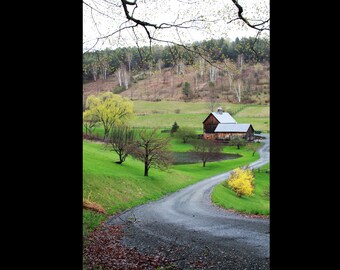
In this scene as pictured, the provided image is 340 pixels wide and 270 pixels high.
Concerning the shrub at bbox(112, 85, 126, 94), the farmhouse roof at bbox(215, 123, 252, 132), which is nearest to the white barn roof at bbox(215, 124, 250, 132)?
the farmhouse roof at bbox(215, 123, 252, 132)

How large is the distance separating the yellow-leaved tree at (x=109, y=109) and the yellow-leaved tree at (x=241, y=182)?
149 inches

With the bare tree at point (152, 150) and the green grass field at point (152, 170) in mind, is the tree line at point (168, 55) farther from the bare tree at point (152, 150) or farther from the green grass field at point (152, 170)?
the bare tree at point (152, 150)

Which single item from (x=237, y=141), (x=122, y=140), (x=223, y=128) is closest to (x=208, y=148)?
(x=223, y=128)

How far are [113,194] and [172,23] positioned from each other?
616cm

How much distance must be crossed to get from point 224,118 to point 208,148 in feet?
3.57

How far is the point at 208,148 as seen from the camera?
10.9 metres

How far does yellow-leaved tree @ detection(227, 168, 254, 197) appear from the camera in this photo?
34.8ft

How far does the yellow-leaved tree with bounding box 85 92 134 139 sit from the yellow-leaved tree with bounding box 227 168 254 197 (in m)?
3.78

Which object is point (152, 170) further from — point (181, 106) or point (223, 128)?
point (223, 128)
